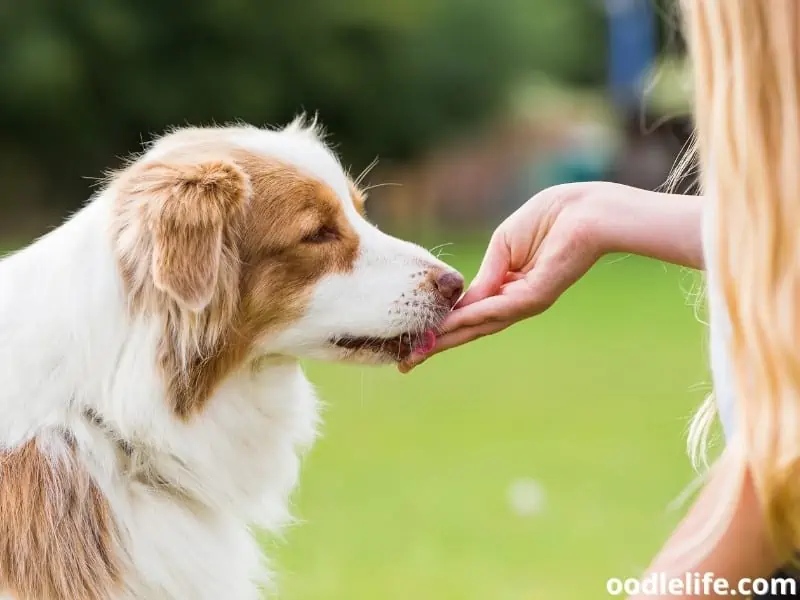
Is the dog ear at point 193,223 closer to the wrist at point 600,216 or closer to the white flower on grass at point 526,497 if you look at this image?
the wrist at point 600,216

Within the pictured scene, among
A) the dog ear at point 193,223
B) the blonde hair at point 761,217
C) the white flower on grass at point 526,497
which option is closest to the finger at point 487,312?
the dog ear at point 193,223

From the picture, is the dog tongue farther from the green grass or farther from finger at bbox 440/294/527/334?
the green grass

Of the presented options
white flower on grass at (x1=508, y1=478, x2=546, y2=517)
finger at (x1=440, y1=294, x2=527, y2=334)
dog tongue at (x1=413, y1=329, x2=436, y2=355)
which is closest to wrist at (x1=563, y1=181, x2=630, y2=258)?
finger at (x1=440, y1=294, x2=527, y2=334)

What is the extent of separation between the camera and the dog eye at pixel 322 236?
326cm

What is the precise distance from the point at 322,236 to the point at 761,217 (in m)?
1.56

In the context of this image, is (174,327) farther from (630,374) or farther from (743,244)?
(630,374)

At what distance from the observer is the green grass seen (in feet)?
17.2

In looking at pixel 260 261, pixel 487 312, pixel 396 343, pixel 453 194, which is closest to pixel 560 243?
pixel 487 312

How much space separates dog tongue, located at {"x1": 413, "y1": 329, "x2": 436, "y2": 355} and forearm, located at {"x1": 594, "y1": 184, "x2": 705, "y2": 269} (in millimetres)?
786

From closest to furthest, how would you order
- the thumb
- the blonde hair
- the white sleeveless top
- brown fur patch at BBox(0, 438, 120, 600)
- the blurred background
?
the blonde hair
the white sleeveless top
brown fur patch at BBox(0, 438, 120, 600)
the thumb
the blurred background

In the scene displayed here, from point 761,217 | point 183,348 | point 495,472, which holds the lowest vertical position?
point 495,472

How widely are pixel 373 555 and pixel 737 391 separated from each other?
3678 mm

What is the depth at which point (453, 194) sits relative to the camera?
2733 cm

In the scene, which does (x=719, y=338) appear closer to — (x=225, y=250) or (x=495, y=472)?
(x=225, y=250)
